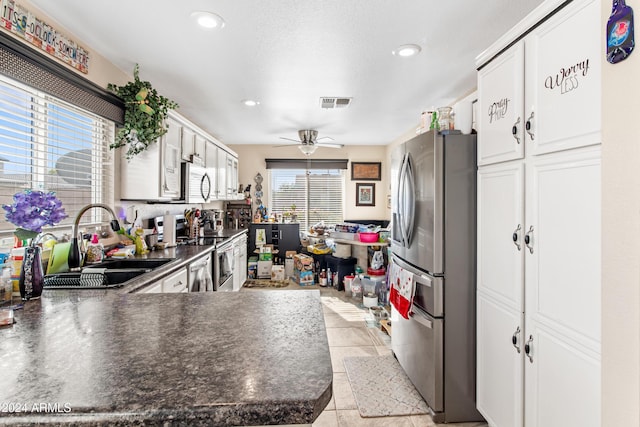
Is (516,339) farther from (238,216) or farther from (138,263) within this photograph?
(238,216)

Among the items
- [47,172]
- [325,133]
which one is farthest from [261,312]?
[325,133]

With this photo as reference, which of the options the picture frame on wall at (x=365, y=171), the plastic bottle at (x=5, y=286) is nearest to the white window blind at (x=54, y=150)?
the plastic bottle at (x=5, y=286)

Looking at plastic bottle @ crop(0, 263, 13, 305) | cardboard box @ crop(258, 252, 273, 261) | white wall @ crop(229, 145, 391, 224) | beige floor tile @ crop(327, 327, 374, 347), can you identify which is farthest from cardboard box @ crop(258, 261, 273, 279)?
plastic bottle @ crop(0, 263, 13, 305)

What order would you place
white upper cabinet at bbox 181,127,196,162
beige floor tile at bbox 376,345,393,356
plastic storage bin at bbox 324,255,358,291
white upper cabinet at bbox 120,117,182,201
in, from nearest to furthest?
white upper cabinet at bbox 120,117,182,201, beige floor tile at bbox 376,345,393,356, white upper cabinet at bbox 181,127,196,162, plastic storage bin at bbox 324,255,358,291

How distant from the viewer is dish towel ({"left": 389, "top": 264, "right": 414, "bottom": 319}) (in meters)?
2.25

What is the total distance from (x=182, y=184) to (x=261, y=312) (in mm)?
2610

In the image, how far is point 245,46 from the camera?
2.28m

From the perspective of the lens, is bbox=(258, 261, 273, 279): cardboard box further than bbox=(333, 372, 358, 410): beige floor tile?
Yes

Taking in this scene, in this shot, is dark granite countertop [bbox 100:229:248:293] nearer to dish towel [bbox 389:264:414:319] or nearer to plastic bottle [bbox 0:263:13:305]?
plastic bottle [bbox 0:263:13:305]

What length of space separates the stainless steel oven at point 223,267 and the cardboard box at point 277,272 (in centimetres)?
113

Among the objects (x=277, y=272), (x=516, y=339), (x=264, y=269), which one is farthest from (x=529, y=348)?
(x=264, y=269)

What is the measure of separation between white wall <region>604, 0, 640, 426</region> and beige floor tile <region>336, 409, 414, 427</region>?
1.39 metres

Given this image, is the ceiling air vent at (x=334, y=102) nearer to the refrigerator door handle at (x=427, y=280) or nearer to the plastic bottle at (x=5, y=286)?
the refrigerator door handle at (x=427, y=280)

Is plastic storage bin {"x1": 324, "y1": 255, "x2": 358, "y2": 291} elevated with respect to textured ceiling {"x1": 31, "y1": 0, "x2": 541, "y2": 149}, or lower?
lower
